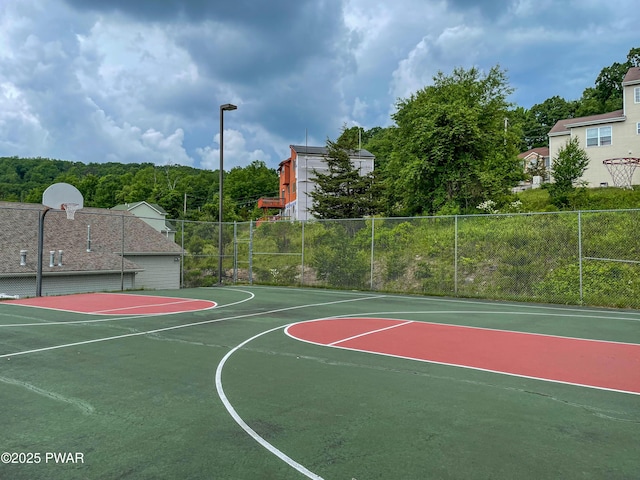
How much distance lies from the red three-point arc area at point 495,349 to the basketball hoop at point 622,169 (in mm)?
24615

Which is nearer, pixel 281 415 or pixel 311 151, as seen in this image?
pixel 281 415

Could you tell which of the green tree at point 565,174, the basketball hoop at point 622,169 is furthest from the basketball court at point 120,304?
the basketball hoop at point 622,169

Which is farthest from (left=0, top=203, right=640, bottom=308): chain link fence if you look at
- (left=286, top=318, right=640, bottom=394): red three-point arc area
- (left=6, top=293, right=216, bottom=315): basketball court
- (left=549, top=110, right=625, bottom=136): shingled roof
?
(left=549, top=110, right=625, bottom=136): shingled roof

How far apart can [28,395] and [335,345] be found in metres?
4.07

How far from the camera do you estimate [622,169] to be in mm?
27859

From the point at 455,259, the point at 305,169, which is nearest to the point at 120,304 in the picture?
the point at 455,259

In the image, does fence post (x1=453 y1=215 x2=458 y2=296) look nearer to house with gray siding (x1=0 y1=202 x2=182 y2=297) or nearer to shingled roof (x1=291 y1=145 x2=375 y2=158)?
house with gray siding (x1=0 y1=202 x2=182 y2=297)

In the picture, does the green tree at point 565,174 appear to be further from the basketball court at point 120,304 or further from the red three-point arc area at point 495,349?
the basketball court at point 120,304

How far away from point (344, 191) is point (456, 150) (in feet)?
35.1

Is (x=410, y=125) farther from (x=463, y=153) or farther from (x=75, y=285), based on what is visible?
(x=75, y=285)

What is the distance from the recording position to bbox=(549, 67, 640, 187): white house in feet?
93.6

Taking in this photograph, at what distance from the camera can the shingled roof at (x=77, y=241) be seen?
18.0m

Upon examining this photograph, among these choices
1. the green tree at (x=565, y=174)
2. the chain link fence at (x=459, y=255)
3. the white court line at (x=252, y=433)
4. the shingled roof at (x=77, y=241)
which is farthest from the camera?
the green tree at (x=565, y=174)

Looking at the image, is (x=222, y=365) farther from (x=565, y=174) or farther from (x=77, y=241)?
(x=565, y=174)
